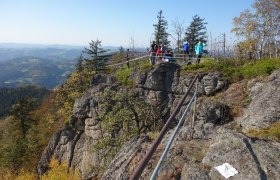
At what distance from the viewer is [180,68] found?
2089 cm

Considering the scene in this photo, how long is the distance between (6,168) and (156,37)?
127ft

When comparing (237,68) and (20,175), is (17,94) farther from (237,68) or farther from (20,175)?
(237,68)

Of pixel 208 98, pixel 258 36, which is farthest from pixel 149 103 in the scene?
pixel 258 36

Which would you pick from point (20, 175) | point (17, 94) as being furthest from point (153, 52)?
point (17, 94)

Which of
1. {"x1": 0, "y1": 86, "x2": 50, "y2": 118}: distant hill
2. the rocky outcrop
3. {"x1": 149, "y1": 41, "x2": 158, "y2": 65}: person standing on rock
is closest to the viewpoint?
the rocky outcrop

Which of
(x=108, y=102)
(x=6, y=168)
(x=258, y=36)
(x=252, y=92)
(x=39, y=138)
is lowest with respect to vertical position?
(x=6, y=168)

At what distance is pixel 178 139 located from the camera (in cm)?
891

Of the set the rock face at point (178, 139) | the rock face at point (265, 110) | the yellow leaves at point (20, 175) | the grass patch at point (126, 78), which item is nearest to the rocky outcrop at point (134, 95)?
the rock face at point (178, 139)

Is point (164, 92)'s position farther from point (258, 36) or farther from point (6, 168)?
point (6, 168)

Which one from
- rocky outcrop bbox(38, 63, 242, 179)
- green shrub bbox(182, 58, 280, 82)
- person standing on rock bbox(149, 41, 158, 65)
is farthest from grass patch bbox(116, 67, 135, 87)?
green shrub bbox(182, 58, 280, 82)

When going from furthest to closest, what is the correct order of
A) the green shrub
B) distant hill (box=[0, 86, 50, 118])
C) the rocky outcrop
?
distant hill (box=[0, 86, 50, 118]) → the green shrub → the rocky outcrop

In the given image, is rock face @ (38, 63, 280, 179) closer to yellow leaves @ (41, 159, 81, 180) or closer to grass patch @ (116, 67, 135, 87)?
grass patch @ (116, 67, 135, 87)

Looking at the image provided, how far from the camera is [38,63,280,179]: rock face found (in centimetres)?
567

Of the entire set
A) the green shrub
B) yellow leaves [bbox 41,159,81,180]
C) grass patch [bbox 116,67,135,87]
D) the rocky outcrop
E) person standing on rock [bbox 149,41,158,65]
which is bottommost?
yellow leaves [bbox 41,159,81,180]
